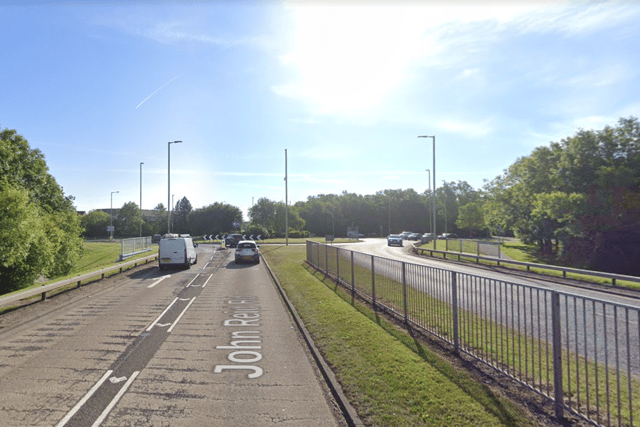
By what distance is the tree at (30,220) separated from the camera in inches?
751

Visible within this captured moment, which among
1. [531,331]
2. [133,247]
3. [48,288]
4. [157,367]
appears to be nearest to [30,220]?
[48,288]

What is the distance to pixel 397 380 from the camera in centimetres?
594

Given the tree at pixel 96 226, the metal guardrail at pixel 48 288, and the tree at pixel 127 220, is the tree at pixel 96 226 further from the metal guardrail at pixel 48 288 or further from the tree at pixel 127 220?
the metal guardrail at pixel 48 288

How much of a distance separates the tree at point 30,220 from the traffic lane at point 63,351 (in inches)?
319

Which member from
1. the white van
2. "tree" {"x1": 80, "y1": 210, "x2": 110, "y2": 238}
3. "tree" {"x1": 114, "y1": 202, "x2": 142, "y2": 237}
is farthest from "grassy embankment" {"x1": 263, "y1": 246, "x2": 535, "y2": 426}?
"tree" {"x1": 80, "y1": 210, "x2": 110, "y2": 238}

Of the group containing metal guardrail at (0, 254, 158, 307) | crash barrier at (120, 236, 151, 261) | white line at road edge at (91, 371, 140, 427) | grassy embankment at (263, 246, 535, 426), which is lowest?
white line at road edge at (91, 371, 140, 427)

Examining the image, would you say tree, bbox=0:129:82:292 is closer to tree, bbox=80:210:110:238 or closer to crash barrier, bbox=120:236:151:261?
crash barrier, bbox=120:236:151:261

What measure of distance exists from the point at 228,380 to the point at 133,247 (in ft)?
97.2

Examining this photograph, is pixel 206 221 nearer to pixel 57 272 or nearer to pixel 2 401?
pixel 57 272

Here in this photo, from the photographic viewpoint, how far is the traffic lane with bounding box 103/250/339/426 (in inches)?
200

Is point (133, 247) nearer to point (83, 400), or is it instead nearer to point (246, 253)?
point (246, 253)

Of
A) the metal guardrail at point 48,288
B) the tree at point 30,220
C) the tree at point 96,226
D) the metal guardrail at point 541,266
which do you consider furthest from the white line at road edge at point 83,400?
the tree at point 96,226

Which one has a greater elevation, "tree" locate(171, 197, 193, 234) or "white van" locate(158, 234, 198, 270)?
"tree" locate(171, 197, 193, 234)

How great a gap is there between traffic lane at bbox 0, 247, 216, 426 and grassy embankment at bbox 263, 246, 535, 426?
417 centimetres
